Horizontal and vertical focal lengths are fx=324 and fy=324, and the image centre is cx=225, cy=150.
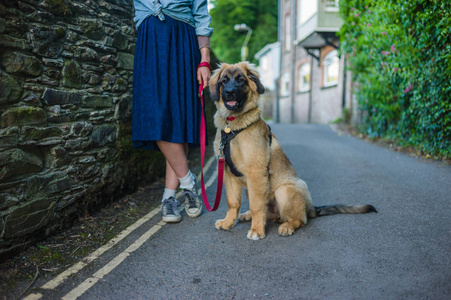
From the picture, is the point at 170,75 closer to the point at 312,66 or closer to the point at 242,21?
the point at 312,66

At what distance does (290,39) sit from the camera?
2428cm

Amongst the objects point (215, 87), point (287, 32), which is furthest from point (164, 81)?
point (287, 32)

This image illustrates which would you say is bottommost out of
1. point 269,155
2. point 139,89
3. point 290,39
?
point 269,155

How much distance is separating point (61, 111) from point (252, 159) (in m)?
1.98

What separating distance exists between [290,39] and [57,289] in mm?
24587

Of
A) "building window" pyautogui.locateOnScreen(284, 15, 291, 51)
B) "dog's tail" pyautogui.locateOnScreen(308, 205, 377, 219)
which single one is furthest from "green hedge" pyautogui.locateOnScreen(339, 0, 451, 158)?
"building window" pyautogui.locateOnScreen(284, 15, 291, 51)

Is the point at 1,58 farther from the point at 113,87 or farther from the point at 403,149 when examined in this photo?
the point at 403,149

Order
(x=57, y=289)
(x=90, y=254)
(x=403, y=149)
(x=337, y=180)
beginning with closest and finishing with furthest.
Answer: (x=57, y=289)
(x=90, y=254)
(x=337, y=180)
(x=403, y=149)

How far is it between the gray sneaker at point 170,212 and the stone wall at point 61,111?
843 mm

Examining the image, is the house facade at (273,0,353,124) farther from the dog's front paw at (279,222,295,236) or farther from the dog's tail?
the dog's front paw at (279,222,295,236)

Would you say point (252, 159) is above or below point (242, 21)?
below

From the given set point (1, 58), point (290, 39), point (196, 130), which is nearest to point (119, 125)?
point (196, 130)

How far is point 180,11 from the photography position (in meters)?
3.61

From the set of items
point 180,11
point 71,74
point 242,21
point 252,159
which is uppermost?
point 242,21
